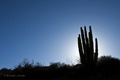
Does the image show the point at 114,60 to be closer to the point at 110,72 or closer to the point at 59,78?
the point at 110,72

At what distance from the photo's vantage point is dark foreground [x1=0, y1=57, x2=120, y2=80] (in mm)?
10164

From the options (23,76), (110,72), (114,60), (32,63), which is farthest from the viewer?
(32,63)

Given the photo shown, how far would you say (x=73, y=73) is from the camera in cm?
1087

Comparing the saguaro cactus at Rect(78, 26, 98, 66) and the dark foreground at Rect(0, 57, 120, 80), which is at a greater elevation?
the saguaro cactus at Rect(78, 26, 98, 66)

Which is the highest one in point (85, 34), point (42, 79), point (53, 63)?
point (85, 34)

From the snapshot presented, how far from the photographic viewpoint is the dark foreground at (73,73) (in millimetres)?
10164

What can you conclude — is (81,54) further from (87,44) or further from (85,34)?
(85,34)

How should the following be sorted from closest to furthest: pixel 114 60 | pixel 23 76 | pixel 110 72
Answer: pixel 110 72 → pixel 23 76 → pixel 114 60

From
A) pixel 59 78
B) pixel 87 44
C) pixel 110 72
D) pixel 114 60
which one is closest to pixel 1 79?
pixel 59 78

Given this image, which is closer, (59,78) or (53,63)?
(59,78)

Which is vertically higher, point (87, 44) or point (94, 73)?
point (87, 44)

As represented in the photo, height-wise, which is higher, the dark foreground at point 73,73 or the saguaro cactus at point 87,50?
the saguaro cactus at point 87,50

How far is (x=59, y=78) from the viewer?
10625mm

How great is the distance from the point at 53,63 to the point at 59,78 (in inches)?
127
